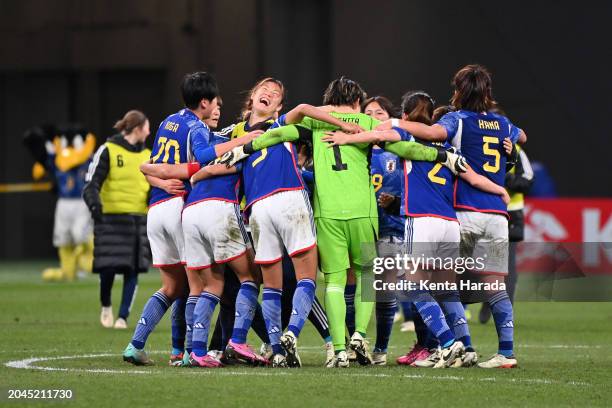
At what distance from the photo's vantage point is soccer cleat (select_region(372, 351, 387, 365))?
941cm

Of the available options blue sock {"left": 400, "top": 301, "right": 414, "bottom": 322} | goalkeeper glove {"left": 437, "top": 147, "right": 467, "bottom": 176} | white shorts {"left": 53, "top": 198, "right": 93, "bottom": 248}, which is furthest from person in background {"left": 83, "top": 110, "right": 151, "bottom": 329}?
white shorts {"left": 53, "top": 198, "right": 93, "bottom": 248}

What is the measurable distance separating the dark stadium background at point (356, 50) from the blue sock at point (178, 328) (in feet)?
35.1

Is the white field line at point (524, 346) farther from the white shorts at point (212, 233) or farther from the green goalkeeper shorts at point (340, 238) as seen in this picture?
the green goalkeeper shorts at point (340, 238)

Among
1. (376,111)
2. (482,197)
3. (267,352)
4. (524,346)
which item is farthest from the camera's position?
(524,346)

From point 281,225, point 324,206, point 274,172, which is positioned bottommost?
point 281,225

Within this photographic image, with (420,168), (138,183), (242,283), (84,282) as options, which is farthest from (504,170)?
(84,282)

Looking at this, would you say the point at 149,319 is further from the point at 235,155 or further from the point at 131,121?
the point at 131,121

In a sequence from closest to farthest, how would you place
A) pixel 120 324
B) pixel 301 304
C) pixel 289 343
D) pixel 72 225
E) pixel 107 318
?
pixel 289 343 → pixel 301 304 → pixel 120 324 → pixel 107 318 → pixel 72 225

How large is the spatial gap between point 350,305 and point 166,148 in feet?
5.79

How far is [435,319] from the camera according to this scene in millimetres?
8891

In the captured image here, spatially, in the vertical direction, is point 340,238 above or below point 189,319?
above

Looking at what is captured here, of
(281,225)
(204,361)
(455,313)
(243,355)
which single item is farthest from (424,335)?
(204,361)

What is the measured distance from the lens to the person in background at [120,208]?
44.0ft

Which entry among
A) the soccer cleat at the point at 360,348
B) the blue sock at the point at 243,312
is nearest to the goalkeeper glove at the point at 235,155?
the blue sock at the point at 243,312
